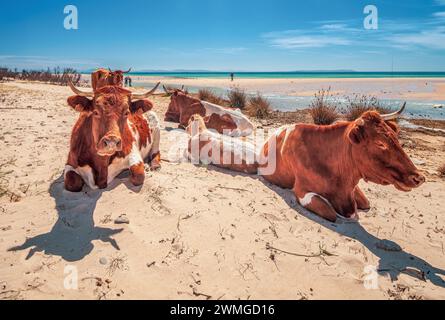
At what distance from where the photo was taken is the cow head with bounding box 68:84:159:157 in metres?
3.50

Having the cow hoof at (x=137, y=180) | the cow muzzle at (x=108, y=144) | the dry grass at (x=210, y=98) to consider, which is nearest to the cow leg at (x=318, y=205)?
the cow hoof at (x=137, y=180)

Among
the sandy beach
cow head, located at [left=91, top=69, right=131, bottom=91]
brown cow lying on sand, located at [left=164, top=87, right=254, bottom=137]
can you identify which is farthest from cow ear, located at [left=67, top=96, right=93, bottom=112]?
brown cow lying on sand, located at [left=164, top=87, right=254, bottom=137]

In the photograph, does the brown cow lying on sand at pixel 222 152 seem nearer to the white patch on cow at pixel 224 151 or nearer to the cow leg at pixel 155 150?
Answer: the white patch on cow at pixel 224 151

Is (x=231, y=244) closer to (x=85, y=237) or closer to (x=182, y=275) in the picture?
(x=182, y=275)

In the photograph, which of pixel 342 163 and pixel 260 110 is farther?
pixel 260 110

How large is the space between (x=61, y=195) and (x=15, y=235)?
969 millimetres

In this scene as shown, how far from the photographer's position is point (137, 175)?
4410 mm

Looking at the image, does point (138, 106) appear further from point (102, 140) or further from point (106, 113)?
point (102, 140)

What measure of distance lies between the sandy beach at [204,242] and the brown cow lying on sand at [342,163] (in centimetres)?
23

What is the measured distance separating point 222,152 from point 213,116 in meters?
3.95

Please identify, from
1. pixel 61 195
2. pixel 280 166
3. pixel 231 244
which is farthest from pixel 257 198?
pixel 61 195

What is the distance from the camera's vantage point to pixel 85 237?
3125 millimetres

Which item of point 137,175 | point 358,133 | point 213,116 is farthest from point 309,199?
point 213,116

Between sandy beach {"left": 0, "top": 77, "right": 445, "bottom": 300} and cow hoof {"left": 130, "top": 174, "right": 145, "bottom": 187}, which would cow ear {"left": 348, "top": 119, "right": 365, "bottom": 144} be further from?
cow hoof {"left": 130, "top": 174, "right": 145, "bottom": 187}
